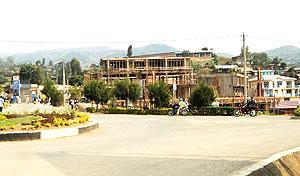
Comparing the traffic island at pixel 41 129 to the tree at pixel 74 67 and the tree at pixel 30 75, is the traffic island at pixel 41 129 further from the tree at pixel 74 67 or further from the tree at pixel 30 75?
the tree at pixel 74 67

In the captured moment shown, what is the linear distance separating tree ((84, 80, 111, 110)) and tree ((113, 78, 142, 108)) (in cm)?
130

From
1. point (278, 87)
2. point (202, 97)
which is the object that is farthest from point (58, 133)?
point (278, 87)

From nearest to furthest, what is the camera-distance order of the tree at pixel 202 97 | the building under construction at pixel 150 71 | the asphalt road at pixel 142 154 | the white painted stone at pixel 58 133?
the asphalt road at pixel 142 154 → the white painted stone at pixel 58 133 → the tree at pixel 202 97 → the building under construction at pixel 150 71

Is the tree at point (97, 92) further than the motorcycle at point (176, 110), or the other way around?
the tree at point (97, 92)

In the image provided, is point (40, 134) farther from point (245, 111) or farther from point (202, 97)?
point (202, 97)

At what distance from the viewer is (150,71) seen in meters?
90.2

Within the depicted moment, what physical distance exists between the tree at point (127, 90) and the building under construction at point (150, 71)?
29.9 metres

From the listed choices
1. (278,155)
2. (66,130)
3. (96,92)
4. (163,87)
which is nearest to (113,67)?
(96,92)

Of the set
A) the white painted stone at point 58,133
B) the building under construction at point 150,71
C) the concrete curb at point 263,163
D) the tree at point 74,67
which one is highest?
the tree at point 74,67

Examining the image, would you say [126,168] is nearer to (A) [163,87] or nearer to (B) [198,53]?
(A) [163,87]

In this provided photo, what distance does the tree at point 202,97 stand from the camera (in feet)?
128

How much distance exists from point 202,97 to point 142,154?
26886 millimetres

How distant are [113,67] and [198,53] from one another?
92099 mm

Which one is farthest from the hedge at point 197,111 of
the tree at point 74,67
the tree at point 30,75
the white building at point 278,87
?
the tree at point 74,67
